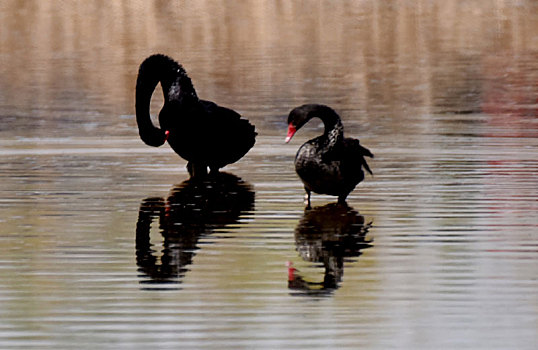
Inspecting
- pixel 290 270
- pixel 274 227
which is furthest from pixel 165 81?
pixel 290 270

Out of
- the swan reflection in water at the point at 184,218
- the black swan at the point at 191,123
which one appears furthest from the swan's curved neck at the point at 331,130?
the black swan at the point at 191,123

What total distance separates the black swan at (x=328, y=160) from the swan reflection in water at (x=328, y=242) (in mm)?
173

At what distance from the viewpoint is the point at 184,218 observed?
1198cm

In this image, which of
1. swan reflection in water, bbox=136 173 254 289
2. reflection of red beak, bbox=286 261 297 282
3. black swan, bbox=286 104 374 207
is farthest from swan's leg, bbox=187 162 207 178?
reflection of red beak, bbox=286 261 297 282

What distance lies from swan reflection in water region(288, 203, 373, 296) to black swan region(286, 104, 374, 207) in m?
0.17

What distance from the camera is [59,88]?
2662 centimetres

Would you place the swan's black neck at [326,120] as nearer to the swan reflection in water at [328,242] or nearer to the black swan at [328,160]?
the black swan at [328,160]

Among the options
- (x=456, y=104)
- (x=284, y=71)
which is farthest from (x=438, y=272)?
(x=284, y=71)

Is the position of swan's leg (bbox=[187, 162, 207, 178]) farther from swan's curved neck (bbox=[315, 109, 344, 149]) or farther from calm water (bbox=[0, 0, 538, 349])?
swan's curved neck (bbox=[315, 109, 344, 149])

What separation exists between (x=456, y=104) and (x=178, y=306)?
1458 cm

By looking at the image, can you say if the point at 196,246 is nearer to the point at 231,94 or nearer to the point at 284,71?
the point at 231,94

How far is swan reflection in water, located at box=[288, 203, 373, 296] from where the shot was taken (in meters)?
9.19

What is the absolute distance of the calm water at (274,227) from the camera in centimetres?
805

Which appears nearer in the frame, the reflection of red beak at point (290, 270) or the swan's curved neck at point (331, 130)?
the reflection of red beak at point (290, 270)
